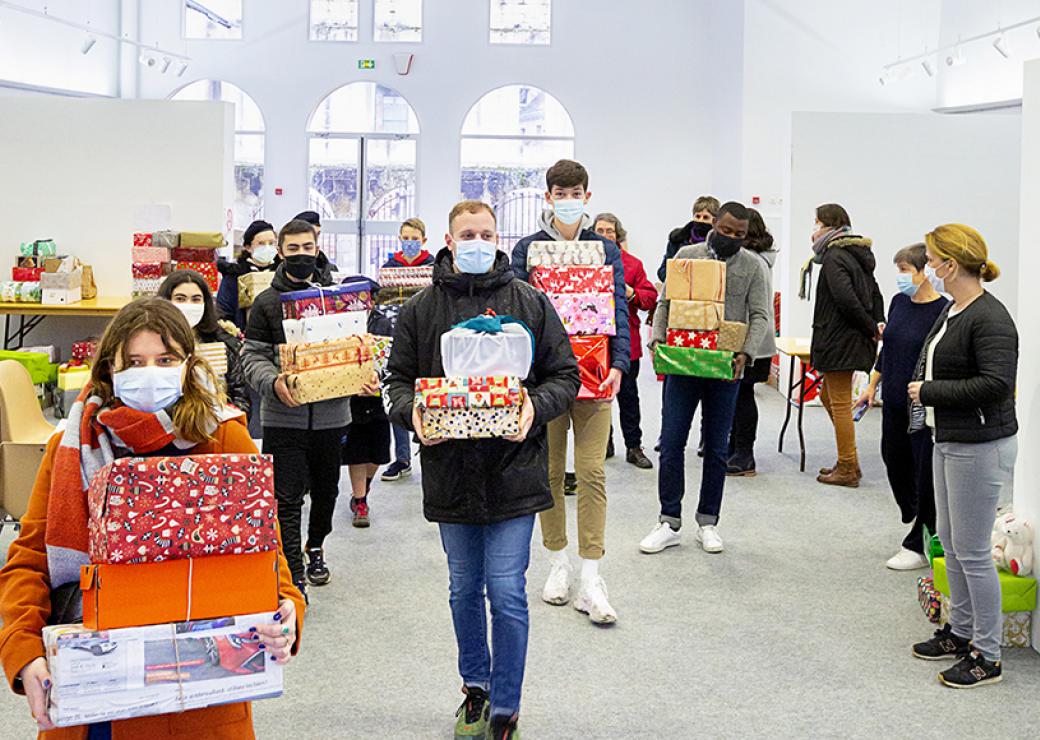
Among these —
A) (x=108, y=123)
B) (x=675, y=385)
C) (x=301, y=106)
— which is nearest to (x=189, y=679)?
(x=675, y=385)

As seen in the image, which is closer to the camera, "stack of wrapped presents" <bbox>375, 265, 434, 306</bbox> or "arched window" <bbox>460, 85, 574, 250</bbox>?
"stack of wrapped presents" <bbox>375, 265, 434, 306</bbox>

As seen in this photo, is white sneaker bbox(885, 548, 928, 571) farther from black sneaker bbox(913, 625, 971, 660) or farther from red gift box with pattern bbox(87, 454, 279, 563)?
red gift box with pattern bbox(87, 454, 279, 563)

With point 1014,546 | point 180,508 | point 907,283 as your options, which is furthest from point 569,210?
point 180,508

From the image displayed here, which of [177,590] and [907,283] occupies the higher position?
[907,283]

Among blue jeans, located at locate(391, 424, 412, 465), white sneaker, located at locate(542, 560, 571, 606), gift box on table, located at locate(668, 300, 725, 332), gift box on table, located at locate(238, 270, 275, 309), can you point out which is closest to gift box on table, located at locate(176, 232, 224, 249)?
blue jeans, located at locate(391, 424, 412, 465)

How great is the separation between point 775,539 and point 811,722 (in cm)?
213

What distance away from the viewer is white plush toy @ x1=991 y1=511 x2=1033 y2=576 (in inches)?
161

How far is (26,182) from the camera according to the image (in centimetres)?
969

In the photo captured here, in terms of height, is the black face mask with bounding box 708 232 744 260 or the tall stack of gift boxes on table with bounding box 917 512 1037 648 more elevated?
the black face mask with bounding box 708 232 744 260

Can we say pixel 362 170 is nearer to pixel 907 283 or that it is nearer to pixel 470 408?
pixel 907 283

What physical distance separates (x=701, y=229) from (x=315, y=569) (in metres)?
3.03

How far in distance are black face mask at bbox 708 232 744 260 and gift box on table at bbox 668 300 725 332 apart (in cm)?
22

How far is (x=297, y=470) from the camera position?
13.9 feet

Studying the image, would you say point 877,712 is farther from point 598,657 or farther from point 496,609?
point 496,609
